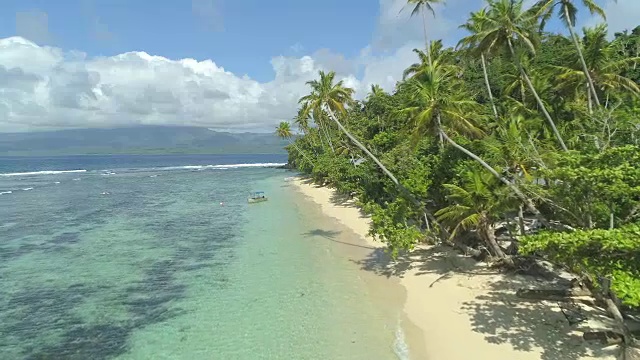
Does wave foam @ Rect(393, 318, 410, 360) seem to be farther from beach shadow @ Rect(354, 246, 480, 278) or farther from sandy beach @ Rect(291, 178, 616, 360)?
beach shadow @ Rect(354, 246, 480, 278)

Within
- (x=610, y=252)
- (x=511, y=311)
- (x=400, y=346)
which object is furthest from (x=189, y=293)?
(x=610, y=252)

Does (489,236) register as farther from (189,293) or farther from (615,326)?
(189,293)

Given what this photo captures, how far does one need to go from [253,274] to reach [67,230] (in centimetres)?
1891

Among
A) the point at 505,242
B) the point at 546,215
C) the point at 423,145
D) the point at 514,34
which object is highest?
the point at 514,34

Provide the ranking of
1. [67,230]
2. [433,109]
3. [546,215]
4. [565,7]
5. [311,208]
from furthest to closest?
[311,208], [67,230], [565,7], [433,109], [546,215]

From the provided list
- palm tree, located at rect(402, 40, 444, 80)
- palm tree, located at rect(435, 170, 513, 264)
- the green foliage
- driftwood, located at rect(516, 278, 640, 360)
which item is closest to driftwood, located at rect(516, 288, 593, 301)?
driftwood, located at rect(516, 278, 640, 360)

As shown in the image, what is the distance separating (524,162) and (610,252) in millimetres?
6962

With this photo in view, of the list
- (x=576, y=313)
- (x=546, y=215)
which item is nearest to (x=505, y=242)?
(x=546, y=215)

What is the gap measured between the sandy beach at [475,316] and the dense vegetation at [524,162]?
1.19m

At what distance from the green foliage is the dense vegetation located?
0.7 inches

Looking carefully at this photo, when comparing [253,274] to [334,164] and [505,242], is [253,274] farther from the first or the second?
[334,164]

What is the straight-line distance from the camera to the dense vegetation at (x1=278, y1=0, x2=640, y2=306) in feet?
28.0

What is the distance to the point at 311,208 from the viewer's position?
37812 millimetres

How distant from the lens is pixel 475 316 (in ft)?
43.7
